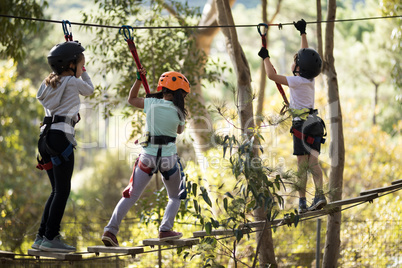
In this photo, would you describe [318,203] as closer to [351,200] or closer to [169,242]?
[351,200]

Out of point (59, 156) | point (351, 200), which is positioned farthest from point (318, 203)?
point (59, 156)

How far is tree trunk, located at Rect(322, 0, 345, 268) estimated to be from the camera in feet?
16.7

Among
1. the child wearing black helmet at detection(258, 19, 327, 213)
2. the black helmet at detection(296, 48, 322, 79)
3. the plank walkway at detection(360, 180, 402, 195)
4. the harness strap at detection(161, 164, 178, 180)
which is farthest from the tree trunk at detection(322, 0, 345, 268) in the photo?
the harness strap at detection(161, 164, 178, 180)

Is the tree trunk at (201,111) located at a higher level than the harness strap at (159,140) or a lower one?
higher

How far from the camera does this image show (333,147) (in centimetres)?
518

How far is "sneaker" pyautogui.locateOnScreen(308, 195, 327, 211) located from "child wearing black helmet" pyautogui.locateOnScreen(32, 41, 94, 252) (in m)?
1.86

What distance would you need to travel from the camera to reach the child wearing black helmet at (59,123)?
332 cm

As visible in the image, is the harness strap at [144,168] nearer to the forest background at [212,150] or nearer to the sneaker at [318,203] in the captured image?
the forest background at [212,150]

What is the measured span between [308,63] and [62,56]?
6.26ft

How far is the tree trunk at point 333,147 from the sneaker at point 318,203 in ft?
3.56

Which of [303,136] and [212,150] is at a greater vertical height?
[212,150]

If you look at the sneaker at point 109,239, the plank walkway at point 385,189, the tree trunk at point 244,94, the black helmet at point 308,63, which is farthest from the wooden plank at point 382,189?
the sneaker at point 109,239

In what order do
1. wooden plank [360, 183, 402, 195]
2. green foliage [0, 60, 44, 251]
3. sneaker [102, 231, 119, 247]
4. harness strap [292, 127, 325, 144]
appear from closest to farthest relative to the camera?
sneaker [102, 231, 119, 247]
harness strap [292, 127, 325, 144]
wooden plank [360, 183, 402, 195]
green foliage [0, 60, 44, 251]

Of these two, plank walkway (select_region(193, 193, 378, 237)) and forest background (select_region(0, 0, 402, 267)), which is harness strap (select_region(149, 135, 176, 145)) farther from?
plank walkway (select_region(193, 193, 378, 237))
